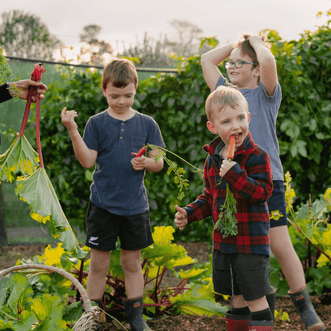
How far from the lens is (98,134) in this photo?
2.07 meters

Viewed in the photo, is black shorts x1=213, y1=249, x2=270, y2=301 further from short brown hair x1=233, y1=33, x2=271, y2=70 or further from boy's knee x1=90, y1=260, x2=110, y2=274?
short brown hair x1=233, y1=33, x2=271, y2=70

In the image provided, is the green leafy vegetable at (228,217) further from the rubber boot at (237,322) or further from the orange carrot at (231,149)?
the rubber boot at (237,322)

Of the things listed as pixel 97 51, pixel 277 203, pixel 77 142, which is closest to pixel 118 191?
pixel 77 142

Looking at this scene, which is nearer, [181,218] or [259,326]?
[259,326]

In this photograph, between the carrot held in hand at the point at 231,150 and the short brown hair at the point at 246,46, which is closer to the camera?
the carrot held in hand at the point at 231,150

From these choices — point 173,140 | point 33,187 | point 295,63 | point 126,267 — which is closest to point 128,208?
point 126,267

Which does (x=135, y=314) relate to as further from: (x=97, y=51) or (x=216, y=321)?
(x=97, y=51)

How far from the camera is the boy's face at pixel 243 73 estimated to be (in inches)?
83.0

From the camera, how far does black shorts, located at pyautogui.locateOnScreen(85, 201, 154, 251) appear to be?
6.63ft

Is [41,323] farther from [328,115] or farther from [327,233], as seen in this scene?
[328,115]

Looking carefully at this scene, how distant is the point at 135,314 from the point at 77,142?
38.1 inches

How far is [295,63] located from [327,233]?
6.43 feet

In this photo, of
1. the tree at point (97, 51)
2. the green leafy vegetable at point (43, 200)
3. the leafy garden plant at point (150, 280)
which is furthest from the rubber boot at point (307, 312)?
the tree at point (97, 51)

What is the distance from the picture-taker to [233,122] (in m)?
1.59
